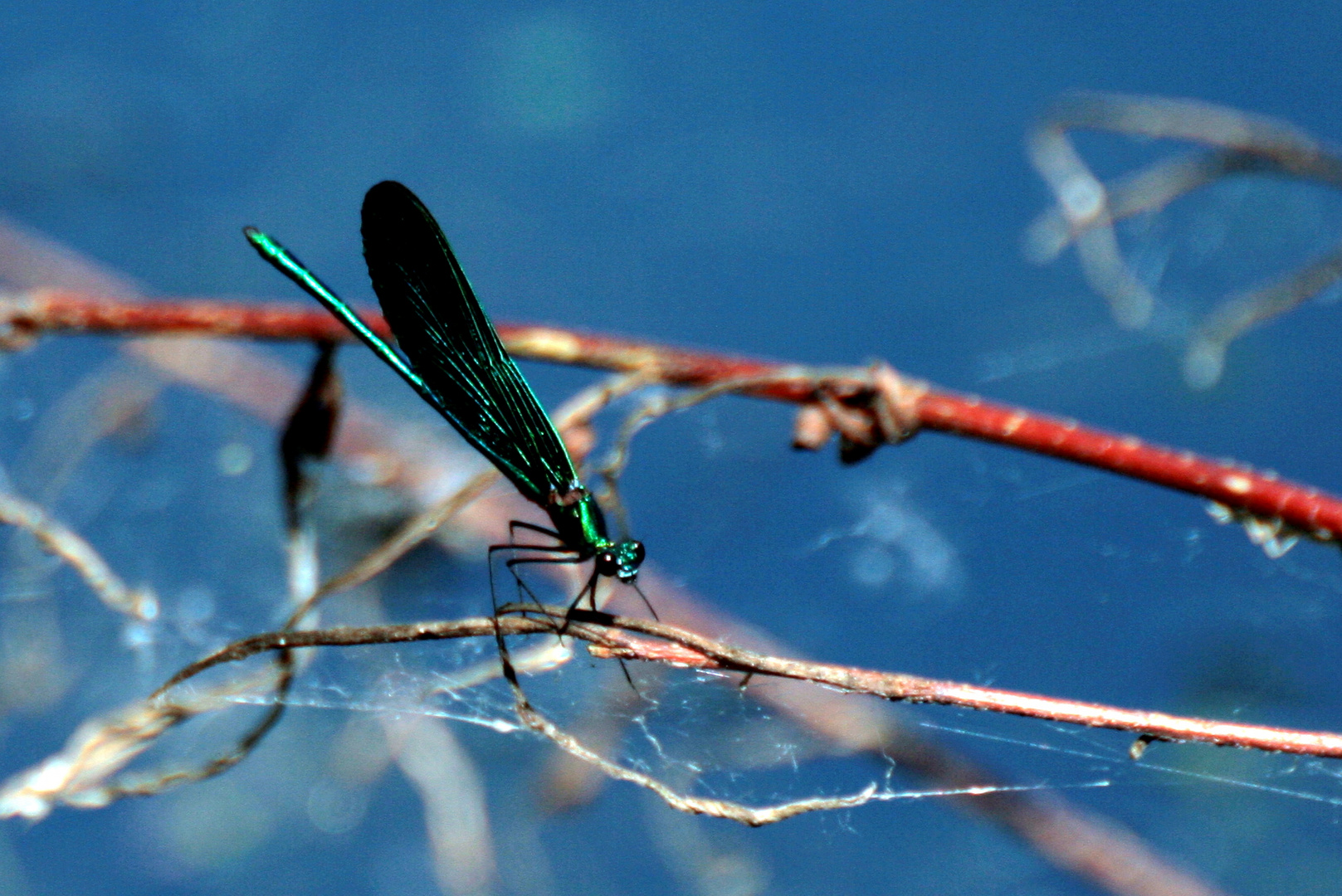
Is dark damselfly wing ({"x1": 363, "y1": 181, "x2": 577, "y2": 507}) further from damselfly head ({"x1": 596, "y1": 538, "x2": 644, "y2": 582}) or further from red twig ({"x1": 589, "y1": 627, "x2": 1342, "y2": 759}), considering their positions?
red twig ({"x1": 589, "y1": 627, "x2": 1342, "y2": 759})

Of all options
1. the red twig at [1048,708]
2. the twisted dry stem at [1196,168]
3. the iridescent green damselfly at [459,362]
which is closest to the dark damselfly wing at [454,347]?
the iridescent green damselfly at [459,362]

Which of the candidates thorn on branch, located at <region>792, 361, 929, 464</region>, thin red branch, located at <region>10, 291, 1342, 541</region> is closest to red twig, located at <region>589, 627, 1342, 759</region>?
thin red branch, located at <region>10, 291, 1342, 541</region>

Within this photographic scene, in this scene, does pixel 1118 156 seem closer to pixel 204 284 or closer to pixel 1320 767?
pixel 1320 767

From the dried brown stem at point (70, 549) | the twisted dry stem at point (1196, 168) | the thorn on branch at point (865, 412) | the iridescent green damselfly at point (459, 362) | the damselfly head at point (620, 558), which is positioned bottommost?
the dried brown stem at point (70, 549)

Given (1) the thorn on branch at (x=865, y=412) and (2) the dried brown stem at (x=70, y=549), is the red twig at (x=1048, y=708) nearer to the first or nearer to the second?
(1) the thorn on branch at (x=865, y=412)

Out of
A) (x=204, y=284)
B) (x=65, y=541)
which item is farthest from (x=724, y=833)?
(x=204, y=284)

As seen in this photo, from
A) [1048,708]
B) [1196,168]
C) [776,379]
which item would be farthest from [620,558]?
[1196,168]
